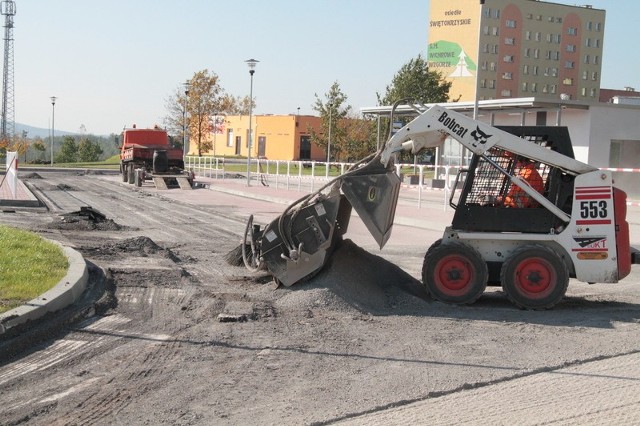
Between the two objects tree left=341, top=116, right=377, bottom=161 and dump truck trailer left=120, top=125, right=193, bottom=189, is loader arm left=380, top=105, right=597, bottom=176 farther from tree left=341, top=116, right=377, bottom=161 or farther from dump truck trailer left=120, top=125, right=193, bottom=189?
tree left=341, top=116, right=377, bottom=161

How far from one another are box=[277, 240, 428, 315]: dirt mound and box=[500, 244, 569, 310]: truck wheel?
1.04 m

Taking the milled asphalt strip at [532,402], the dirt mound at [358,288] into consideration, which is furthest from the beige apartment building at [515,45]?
the milled asphalt strip at [532,402]

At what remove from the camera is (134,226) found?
18.9 meters

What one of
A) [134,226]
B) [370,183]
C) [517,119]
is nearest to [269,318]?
[370,183]

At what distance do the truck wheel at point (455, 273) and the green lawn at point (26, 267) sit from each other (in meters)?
4.33

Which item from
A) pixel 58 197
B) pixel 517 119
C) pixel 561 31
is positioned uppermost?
pixel 561 31

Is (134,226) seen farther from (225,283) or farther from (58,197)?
(58,197)

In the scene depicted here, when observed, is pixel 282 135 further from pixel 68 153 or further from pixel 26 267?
pixel 26 267

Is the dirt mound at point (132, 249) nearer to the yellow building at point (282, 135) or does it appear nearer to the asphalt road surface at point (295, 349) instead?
the asphalt road surface at point (295, 349)

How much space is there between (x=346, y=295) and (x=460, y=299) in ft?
4.42

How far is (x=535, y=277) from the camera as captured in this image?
9.52 meters

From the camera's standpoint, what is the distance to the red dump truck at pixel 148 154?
4012 cm

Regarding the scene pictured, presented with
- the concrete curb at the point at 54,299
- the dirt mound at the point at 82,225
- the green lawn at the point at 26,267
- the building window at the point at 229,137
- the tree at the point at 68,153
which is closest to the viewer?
the concrete curb at the point at 54,299

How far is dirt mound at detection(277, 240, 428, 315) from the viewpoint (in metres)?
9.29
